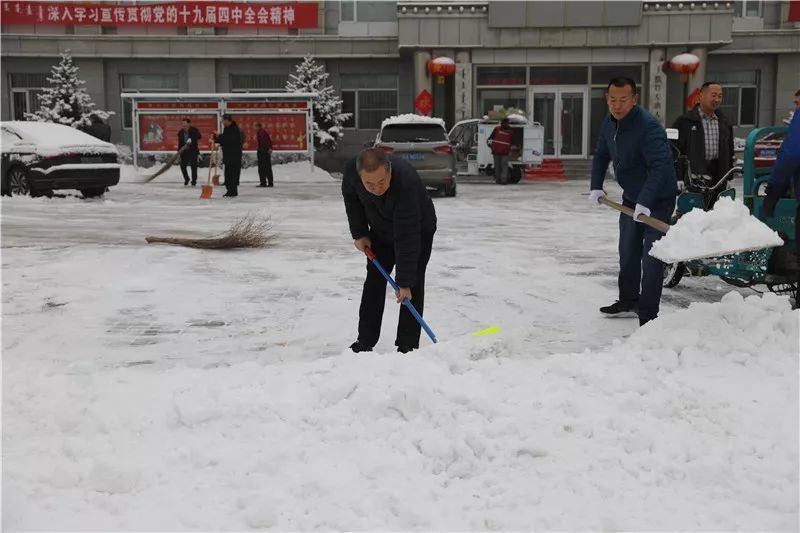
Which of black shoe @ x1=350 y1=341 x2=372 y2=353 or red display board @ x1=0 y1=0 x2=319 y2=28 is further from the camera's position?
red display board @ x1=0 y1=0 x2=319 y2=28

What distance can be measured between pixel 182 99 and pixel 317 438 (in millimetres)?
22777

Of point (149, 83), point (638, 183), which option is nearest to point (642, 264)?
point (638, 183)

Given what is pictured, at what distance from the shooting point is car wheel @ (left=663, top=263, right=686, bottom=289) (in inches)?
314

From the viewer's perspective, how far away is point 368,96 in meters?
31.8

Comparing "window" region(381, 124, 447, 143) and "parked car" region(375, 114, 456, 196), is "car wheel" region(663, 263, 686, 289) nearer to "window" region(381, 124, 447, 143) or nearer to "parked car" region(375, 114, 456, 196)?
"parked car" region(375, 114, 456, 196)

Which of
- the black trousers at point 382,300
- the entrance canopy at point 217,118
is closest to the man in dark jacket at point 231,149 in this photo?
the entrance canopy at point 217,118

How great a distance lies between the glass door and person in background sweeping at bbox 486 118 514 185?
7.44 metres

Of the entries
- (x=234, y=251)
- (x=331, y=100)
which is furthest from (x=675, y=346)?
(x=331, y=100)

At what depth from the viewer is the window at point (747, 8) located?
31297mm

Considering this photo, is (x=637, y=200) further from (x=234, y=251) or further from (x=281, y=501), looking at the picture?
(x=234, y=251)

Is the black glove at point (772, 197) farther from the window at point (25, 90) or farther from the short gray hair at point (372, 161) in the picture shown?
the window at point (25, 90)

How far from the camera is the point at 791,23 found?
101 feet

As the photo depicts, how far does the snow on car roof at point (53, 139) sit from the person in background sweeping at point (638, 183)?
12.1 m

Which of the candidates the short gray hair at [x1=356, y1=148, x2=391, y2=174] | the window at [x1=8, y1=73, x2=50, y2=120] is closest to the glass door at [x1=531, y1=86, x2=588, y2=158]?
the window at [x1=8, y1=73, x2=50, y2=120]
